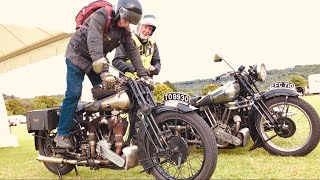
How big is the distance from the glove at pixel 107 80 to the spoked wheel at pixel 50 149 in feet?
3.90

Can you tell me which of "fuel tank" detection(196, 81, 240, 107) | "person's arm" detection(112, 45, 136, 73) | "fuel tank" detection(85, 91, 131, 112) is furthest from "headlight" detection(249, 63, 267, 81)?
"fuel tank" detection(85, 91, 131, 112)

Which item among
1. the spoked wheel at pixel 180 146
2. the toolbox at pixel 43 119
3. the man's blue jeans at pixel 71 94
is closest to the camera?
the spoked wheel at pixel 180 146

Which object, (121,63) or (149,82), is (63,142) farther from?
(121,63)

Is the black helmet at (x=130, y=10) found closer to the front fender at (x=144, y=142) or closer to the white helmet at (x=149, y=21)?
the front fender at (x=144, y=142)

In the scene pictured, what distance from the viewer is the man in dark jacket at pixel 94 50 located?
11.9 ft

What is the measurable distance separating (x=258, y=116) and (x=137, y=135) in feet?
6.93

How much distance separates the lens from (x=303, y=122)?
503cm

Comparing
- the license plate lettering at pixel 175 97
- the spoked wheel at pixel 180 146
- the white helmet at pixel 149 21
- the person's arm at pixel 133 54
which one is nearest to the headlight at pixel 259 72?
the license plate lettering at pixel 175 97

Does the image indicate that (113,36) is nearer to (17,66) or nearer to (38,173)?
(38,173)

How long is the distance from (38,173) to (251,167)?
248cm

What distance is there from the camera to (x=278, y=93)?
5109mm

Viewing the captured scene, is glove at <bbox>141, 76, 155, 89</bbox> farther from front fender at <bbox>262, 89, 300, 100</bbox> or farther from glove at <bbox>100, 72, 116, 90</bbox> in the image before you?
front fender at <bbox>262, 89, 300, 100</bbox>

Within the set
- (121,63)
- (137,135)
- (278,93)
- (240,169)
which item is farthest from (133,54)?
(278,93)

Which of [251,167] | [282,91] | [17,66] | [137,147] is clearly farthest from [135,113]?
[17,66]
